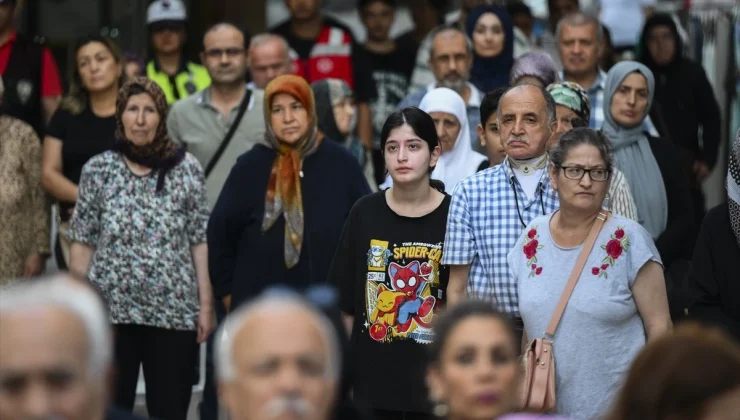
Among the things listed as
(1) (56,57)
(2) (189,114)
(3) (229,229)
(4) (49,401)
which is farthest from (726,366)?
(1) (56,57)

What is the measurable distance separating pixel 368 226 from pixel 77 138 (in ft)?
11.0

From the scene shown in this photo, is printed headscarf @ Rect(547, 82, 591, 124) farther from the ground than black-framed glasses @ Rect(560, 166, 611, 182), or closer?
farther from the ground

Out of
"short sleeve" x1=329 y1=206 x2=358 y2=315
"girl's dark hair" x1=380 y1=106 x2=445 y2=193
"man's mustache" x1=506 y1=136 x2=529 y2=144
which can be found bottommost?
"short sleeve" x1=329 y1=206 x2=358 y2=315

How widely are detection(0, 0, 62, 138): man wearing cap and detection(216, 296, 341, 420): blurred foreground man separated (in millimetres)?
6997

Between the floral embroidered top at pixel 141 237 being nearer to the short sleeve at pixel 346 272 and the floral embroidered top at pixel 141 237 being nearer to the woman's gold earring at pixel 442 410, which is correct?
the short sleeve at pixel 346 272

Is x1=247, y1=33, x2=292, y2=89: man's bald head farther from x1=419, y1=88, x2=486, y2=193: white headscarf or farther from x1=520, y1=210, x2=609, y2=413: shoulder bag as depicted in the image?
x1=520, y1=210, x2=609, y2=413: shoulder bag

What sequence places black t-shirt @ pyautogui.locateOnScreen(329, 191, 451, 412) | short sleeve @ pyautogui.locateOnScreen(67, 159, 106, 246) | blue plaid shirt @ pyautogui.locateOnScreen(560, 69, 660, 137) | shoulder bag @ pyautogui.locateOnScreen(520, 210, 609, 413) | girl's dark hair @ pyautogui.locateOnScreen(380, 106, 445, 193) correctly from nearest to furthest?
shoulder bag @ pyautogui.locateOnScreen(520, 210, 609, 413) < black t-shirt @ pyautogui.locateOnScreen(329, 191, 451, 412) < girl's dark hair @ pyautogui.locateOnScreen(380, 106, 445, 193) < short sleeve @ pyautogui.locateOnScreen(67, 159, 106, 246) < blue plaid shirt @ pyautogui.locateOnScreen(560, 69, 660, 137)

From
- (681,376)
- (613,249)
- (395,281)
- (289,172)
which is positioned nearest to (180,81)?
(289,172)

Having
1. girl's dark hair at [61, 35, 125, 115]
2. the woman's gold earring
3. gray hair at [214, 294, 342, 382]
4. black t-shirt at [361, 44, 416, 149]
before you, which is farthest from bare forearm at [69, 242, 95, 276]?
gray hair at [214, 294, 342, 382]

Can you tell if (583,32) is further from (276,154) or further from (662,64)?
(276,154)

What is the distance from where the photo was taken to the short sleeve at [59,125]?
1005cm

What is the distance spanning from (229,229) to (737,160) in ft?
9.00

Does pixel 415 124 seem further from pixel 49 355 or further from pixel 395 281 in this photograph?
pixel 49 355

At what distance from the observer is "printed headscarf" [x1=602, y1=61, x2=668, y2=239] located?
8.78m
